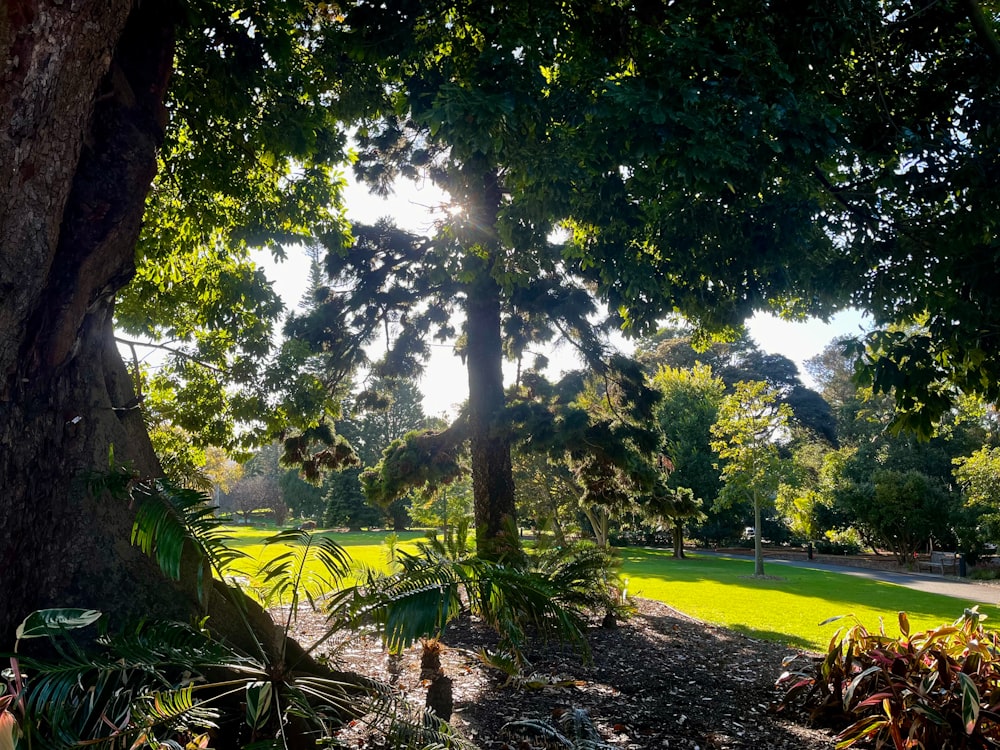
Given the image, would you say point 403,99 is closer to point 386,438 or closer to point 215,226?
point 215,226

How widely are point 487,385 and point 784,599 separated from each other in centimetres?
927

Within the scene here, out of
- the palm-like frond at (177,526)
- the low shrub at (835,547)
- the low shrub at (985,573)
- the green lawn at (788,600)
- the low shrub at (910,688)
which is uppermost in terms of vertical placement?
the palm-like frond at (177,526)

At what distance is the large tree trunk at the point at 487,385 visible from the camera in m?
9.10

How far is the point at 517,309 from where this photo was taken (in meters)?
11.2

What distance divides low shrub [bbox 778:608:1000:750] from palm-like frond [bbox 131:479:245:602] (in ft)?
13.1

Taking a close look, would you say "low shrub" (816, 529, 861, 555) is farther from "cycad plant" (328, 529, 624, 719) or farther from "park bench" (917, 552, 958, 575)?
"cycad plant" (328, 529, 624, 719)

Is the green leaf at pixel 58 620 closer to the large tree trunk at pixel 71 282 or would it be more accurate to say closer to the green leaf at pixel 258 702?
the green leaf at pixel 258 702

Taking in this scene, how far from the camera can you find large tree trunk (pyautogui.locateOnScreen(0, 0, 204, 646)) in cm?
295

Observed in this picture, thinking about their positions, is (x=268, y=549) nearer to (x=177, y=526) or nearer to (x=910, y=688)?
(x=177, y=526)

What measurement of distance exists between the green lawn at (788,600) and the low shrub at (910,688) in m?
4.04

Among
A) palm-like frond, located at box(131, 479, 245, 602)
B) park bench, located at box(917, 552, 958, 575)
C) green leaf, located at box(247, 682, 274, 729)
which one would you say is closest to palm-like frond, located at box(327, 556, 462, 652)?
green leaf, located at box(247, 682, 274, 729)

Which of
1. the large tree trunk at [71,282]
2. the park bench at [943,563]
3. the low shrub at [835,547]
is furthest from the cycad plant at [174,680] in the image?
the low shrub at [835,547]

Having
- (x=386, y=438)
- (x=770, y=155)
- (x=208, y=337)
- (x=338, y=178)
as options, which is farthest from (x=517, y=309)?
(x=386, y=438)

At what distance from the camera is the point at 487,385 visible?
10.1 m
